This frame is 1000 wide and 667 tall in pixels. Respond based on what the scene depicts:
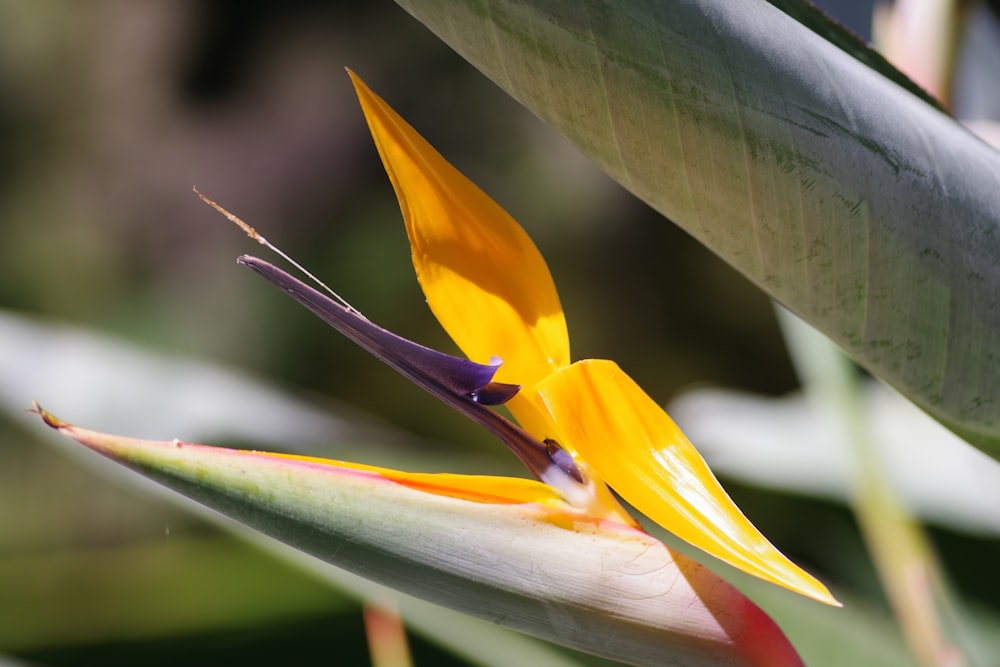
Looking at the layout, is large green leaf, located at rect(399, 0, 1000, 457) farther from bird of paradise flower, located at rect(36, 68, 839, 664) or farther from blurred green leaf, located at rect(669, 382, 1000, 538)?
blurred green leaf, located at rect(669, 382, 1000, 538)

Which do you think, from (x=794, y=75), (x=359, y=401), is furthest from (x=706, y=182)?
(x=359, y=401)

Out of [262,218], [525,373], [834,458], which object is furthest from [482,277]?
[262,218]

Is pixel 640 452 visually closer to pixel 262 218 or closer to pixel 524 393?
pixel 524 393

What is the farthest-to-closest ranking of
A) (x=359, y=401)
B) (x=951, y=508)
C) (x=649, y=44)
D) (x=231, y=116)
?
(x=231, y=116)
(x=359, y=401)
(x=951, y=508)
(x=649, y=44)

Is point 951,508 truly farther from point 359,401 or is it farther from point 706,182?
point 359,401

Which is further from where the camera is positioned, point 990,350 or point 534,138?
point 534,138

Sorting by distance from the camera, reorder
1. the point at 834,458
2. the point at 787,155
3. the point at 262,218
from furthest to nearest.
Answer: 1. the point at 262,218
2. the point at 834,458
3. the point at 787,155

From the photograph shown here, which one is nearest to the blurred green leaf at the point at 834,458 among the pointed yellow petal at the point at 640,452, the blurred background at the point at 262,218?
the pointed yellow petal at the point at 640,452

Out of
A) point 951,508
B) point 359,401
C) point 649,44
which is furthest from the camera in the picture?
point 359,401
